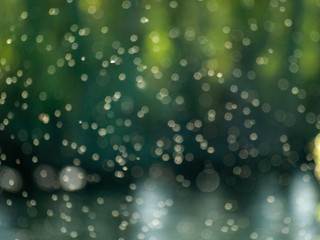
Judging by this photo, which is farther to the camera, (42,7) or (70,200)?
(42,7)

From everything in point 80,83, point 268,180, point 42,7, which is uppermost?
point 42,7

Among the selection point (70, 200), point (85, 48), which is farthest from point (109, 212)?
point (85, 48)

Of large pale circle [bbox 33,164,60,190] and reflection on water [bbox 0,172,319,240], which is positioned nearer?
reflection on water [bbox 0,172,319,240]

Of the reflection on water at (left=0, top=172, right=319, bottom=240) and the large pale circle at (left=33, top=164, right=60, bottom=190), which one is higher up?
the reflection on water at (left=0, top=172, right=319, bottom=240)

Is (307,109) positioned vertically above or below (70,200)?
above

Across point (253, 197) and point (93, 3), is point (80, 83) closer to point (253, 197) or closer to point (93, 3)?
point (93, 3)

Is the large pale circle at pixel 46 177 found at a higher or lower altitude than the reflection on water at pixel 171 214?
lower

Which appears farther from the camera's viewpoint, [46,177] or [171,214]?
[46,177]

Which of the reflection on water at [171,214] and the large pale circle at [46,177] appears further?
the large pale circle at [46,177]

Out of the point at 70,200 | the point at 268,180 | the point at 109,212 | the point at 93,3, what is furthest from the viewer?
the point at 268,180

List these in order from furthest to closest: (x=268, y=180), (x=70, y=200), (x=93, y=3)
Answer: (x=268, y=180), (x=93, y=3), (x=70, y=200)
